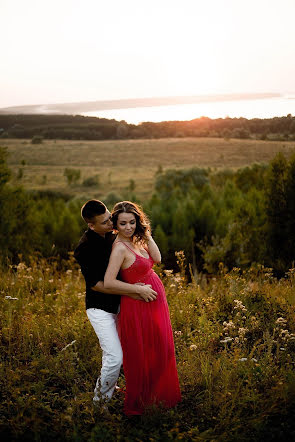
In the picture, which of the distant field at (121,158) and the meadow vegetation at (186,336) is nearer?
the meadow vegetation at (186,336)

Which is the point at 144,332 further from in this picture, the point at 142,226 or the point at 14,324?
the point at 14,324

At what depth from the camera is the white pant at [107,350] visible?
3584mm

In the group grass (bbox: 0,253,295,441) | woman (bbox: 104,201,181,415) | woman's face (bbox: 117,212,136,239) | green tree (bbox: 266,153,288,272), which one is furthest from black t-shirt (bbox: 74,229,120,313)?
green tree (bbox: 266,153,288,272)

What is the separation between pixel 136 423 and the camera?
3.64 meters

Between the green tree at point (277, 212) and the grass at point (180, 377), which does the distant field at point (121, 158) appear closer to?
the green tree at point (277, 212)

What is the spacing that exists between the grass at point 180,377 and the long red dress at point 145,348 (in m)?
0.16

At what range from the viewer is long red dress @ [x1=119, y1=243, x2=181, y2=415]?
11.9ft

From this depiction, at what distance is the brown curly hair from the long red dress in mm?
171

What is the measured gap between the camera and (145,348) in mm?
3672

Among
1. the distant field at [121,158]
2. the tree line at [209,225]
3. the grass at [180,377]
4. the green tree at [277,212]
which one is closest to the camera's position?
the grass at [180,377]

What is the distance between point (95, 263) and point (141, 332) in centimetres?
67

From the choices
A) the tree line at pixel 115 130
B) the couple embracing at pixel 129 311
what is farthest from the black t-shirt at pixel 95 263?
the tree line at pixel 115 130

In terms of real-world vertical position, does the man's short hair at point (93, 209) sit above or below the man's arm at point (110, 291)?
above

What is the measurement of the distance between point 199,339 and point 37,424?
2.03 metres
